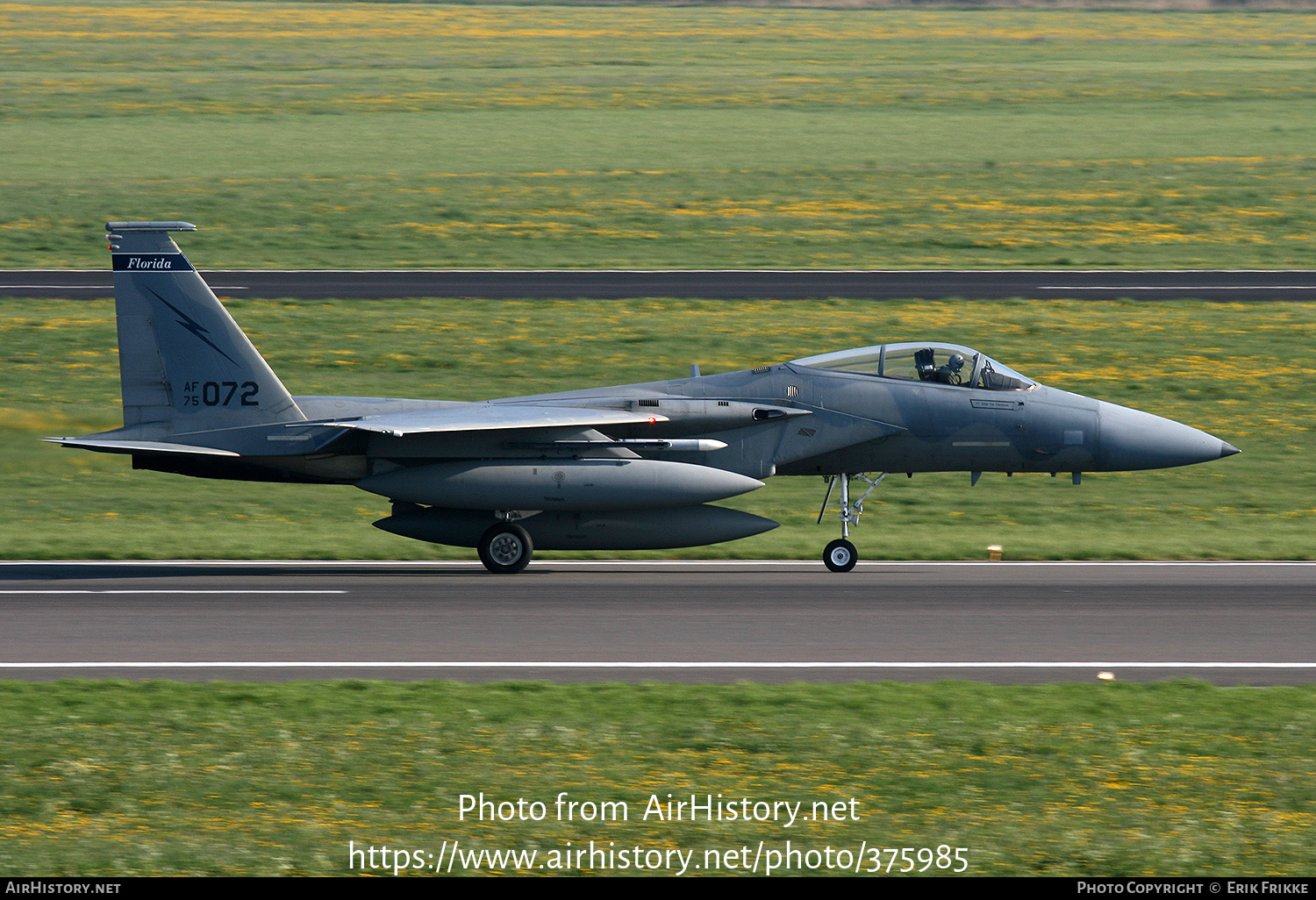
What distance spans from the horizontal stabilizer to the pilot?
32.0 ft

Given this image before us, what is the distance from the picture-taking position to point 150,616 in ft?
56.1

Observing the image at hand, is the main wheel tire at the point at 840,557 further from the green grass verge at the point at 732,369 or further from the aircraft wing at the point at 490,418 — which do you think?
the aircraft wing at the point at 490,418

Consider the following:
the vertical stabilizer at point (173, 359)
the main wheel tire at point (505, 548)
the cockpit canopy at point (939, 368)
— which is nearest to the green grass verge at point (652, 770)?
→ the main wheel tire at point (505, 548)

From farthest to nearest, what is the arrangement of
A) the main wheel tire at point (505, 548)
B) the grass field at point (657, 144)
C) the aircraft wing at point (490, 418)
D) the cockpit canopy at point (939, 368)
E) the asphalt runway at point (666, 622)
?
the grass field at point (657, 144)
the cockpit canopy at point (939, 368)
the main wheel tire at point (505, 548)
the aircraft wing at point (490, 418)
the asphalt runway at point (666, 622)

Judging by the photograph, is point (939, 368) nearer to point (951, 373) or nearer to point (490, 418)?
point (951, 373)

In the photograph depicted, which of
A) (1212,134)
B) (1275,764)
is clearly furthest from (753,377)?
(1212,134)

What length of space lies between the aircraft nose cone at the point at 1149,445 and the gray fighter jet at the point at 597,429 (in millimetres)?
24

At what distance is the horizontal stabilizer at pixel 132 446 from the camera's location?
20.0 metres

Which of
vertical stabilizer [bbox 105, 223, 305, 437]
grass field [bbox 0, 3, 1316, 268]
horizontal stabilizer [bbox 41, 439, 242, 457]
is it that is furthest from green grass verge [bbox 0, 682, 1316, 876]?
grass field [bbox 0, 3, 1316, 268]

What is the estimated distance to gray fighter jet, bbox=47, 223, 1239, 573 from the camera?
20484 millimetres

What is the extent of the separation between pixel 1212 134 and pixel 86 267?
128ft

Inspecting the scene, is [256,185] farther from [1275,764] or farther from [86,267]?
[1275,764]

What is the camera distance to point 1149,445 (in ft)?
67.5

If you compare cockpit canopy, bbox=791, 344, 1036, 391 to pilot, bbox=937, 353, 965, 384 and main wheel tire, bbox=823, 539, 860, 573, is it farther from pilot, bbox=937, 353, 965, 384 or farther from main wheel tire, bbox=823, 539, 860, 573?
main wheel tire, bbox=823, 539, 860, 573
